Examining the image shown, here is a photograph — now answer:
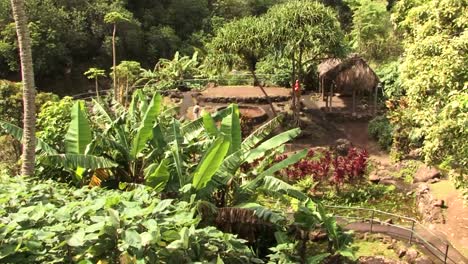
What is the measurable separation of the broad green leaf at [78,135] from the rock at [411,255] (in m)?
5.72

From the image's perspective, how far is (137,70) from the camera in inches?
894

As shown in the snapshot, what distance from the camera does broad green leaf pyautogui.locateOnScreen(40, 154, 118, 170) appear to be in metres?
7.43

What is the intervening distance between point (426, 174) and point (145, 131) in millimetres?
7602

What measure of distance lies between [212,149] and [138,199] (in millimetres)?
1488

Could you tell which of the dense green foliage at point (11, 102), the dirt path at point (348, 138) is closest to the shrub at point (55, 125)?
the dense green foliage at point (11, 102)

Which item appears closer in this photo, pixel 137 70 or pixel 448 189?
pixel 448 189

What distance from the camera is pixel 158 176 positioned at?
7570 millimetres

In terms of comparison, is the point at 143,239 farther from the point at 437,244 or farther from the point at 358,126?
the point at 358,126

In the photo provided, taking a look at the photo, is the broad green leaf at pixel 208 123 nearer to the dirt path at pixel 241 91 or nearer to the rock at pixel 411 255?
the rock at pixel 411 255

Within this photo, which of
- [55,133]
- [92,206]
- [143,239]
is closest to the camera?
[143,239]

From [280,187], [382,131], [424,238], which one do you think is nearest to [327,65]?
[382,131]

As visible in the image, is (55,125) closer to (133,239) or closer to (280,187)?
(280,187)

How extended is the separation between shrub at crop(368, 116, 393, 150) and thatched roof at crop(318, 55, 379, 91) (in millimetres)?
1491

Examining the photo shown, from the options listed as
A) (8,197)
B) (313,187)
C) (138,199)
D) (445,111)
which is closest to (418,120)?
(445,111)
